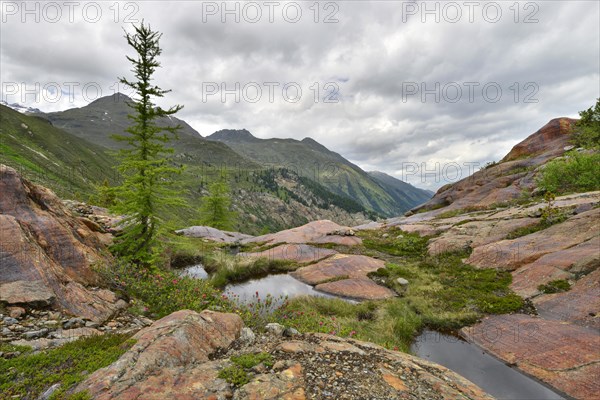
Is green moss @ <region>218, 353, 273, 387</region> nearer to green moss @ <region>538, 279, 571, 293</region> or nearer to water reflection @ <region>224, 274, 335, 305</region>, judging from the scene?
water reflection @ <region>224, 274, 335, 305</region>

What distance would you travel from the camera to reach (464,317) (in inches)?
539

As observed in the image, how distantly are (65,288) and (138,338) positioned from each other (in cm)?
484

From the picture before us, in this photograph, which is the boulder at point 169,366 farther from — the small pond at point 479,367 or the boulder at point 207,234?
the boulder at point 207,234

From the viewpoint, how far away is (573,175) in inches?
1177

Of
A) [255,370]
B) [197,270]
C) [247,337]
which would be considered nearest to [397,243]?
[197,270]

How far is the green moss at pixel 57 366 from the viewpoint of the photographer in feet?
16.1

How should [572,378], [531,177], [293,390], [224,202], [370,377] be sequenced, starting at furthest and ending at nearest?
[224,202] < [531,177] < [572,378] < [370,377] < [293,390]

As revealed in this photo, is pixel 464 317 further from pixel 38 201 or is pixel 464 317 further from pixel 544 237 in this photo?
pixel 38 201

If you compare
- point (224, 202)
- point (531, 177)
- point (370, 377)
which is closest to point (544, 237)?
point (370, 377)

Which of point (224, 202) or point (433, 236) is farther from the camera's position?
point (224, 202)

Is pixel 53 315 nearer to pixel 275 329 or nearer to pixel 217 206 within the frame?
pixel 275 329

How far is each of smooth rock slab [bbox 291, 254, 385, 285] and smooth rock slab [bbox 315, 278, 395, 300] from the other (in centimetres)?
96

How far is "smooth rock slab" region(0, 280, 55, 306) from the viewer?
7.68 metres

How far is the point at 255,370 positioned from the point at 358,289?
13.7 metres
